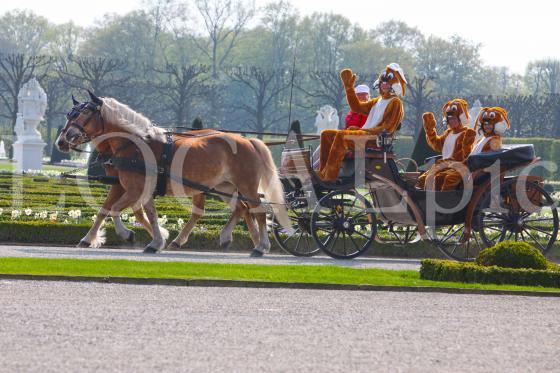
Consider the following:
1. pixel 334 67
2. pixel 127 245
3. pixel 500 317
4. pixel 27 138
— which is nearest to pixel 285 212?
pixel 127 245

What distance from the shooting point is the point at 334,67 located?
85.1m

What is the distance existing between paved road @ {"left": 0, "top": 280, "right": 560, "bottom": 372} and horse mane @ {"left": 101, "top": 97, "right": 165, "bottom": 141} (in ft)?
12.2

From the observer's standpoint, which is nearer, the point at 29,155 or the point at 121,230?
the point at 121,230

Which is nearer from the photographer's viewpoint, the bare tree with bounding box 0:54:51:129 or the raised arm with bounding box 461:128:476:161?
the raised arm with bounding box 461:128:476:161

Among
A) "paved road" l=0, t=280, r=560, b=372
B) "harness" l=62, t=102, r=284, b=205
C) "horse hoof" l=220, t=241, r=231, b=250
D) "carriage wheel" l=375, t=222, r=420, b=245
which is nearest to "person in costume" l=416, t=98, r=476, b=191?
"carriage wheel" l=375, t=222, r=420, b=245

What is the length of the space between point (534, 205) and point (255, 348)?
6.90m

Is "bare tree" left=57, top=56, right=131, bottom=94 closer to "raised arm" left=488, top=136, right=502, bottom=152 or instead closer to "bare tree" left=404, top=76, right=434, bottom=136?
"bare tree" left=404, top=76, right=434, bottom=136

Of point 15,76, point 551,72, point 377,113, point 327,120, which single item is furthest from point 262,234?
point 551,72

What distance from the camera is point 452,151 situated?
12094 mm

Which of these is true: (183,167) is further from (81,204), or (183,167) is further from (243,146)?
(81,204)

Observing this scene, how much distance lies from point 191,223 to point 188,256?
31.7 inches

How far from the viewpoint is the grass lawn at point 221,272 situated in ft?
29.8

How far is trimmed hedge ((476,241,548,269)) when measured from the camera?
32.4 feet

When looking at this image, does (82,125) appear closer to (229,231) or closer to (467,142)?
(229,231)
